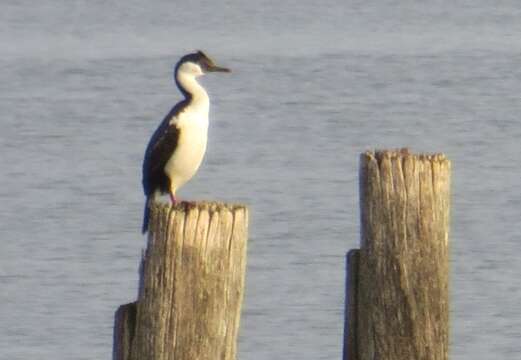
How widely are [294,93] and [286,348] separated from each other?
9616mm

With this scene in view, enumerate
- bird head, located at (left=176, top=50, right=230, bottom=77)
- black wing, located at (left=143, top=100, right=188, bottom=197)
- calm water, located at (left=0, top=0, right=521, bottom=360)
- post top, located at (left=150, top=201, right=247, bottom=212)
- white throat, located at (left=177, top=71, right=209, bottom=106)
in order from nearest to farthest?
post top, located at (left=150, top=201, right=247, bottom=212) → black wing, located at (left=143, top=100, right=188, bottom=197) → white throat, located at (left=177, top=71, right=209, bottom=106) → bird head, located at (left=176, top=50, right=230, bottom=77) → calm water, located at (left=0, top=0, right=521, bottom=360)

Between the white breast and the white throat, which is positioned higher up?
the white throat

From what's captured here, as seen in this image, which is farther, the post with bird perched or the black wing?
the black wing

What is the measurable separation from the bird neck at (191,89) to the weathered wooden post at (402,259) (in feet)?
6.09

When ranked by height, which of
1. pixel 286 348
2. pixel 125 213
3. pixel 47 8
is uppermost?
pixel 47 8

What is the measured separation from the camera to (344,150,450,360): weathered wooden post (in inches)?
226

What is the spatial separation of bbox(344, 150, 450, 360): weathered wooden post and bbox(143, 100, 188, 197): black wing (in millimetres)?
1665

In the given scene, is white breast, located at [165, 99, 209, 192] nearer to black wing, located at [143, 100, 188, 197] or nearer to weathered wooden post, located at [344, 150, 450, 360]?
black wing, located at [143, 100, 188, 197]

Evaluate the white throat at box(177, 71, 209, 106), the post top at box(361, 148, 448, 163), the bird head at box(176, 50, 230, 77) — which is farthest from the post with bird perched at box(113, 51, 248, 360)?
the bird head at box(176, 50, 230, 77)

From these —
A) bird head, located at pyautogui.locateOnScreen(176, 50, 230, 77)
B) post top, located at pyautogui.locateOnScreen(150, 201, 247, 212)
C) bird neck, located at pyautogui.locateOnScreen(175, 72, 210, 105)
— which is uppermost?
bird head, located at pyautogui.locateOnScreen(176, 50, 230, 77)

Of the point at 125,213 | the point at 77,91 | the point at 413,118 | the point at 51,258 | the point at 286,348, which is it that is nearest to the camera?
the point at 286,348

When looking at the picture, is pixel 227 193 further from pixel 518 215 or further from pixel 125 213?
pixel 518 215

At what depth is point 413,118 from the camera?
18.0m

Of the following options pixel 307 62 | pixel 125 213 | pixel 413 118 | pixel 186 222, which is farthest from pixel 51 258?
pixel 307 62
